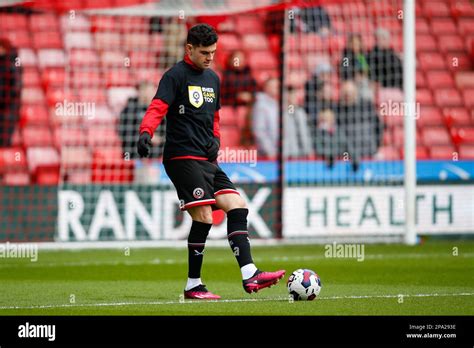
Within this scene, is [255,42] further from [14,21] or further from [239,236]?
[239,236]

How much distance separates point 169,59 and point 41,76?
2121 millimetres

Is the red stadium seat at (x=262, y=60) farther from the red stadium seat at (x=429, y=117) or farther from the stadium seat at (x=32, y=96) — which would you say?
the stadium seat at (x=32, y=96)

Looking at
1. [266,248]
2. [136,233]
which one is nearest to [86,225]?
[136,233]

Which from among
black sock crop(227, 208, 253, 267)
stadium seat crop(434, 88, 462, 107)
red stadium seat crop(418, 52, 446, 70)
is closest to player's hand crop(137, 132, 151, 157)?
black sock crop(227, 208, 253, 267)

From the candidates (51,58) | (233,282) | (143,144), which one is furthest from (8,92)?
(143,144)

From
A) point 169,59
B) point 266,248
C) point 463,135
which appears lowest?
point 266,248

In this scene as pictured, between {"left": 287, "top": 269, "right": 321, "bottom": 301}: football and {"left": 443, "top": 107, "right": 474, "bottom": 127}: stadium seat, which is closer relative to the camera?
{"left": 287, "top": 269, "right": 321, "bottom": 301}: football

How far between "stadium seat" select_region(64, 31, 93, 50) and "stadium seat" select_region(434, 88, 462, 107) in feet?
18.5

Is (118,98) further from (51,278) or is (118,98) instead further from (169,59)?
(51,278)

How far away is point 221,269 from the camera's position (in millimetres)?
11219

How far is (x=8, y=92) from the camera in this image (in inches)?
592

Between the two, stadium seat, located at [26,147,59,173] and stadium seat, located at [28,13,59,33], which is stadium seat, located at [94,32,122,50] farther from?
stadium seat, located at [26,147,59,173]

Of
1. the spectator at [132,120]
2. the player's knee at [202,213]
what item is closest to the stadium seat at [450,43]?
the spectator at [132,120]

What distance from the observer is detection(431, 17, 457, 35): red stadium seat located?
744 inches
